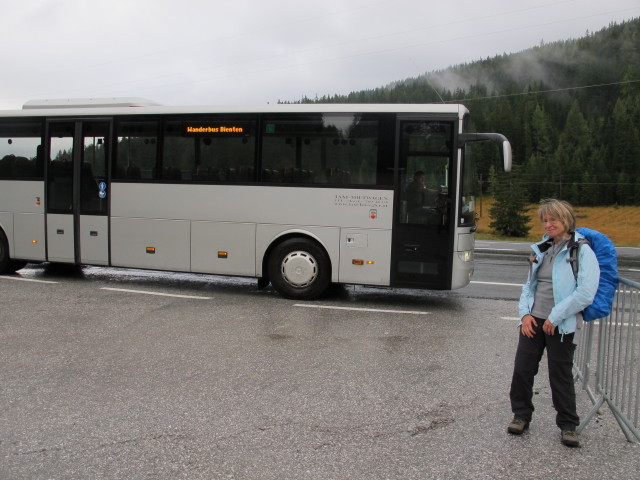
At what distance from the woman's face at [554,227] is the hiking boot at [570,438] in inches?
52.9

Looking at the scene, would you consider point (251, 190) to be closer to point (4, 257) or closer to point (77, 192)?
point (77, 192)

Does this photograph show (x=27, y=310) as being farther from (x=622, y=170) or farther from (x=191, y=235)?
(x=622, y=170)

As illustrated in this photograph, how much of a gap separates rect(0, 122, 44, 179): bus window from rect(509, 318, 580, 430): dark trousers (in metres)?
9.77

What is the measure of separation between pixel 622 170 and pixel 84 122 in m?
126

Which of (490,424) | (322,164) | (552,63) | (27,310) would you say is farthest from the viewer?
(552,63)

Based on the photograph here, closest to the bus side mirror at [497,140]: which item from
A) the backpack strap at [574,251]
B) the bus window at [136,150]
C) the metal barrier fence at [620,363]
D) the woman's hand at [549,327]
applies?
the metal barrier fence at [620,363]

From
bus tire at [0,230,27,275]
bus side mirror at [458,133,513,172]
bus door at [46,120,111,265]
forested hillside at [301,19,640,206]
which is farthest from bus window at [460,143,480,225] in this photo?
forested hillside at [301,19,640,206]

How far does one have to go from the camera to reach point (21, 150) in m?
11.4

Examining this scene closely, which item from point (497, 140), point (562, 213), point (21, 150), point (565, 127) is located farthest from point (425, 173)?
point (565, 127)

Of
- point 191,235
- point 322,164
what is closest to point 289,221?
point 322,164

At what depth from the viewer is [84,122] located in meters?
10.9

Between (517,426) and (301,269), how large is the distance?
5.37 meters

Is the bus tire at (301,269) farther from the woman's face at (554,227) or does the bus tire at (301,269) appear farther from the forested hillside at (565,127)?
the forested hillside at (565,127)

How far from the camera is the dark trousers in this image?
4.13 meters
